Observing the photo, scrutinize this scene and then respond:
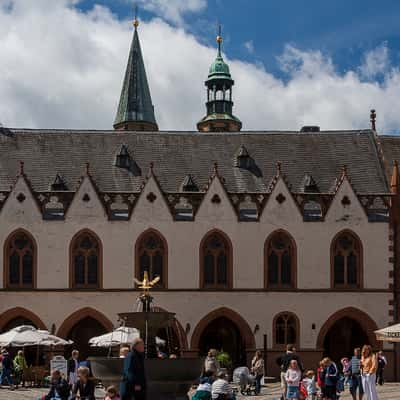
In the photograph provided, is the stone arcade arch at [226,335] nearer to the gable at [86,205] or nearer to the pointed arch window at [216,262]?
the pointed arch window at [216,262]

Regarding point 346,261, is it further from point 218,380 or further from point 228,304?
point 218,380

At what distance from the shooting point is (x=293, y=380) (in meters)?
32.8

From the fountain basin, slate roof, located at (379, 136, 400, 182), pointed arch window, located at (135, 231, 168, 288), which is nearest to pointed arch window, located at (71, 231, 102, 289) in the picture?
pointed arch window, located at (135, 231, 168, 288)

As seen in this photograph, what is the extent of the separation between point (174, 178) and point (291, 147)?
24.6 ft

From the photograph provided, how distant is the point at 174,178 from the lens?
61.7 meters

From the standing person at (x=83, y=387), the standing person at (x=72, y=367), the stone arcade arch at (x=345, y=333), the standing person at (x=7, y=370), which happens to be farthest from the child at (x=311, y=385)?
the stone arcade arch at (x=345, y=333)

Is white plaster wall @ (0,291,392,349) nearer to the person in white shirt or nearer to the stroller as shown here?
the stroller

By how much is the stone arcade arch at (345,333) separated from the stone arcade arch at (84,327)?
11.8 metres

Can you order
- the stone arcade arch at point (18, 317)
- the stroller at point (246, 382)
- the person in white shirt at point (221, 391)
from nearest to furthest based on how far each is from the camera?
1. the person in white shirt at point (221, 391)
2. the stroller at point (246, 382)
3. the stone arcade arch at point (18, 317)

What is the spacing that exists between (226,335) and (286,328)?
3.38 m

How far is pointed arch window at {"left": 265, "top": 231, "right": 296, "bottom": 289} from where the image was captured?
58688 millimetres

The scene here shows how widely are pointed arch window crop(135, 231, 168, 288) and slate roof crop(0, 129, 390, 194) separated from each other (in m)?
3.36

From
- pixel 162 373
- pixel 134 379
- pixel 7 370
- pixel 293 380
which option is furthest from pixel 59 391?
pixel 7 370

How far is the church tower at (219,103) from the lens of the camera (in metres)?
109
